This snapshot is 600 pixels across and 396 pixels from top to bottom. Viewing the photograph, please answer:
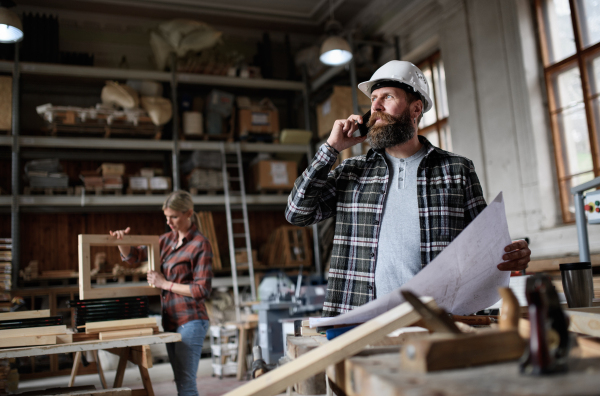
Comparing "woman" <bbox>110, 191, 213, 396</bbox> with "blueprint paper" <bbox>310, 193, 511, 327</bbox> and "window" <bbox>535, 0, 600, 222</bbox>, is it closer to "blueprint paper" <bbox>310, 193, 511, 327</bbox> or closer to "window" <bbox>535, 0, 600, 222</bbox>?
"blueprint paper" <bbox>310, 193, 511, 327</bbox>

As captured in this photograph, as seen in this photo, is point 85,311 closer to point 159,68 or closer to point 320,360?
point 320,360

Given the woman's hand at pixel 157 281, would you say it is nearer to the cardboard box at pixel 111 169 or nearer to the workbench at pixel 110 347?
the workbench at pixel 110 347

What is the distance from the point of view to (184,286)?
3.32 meters

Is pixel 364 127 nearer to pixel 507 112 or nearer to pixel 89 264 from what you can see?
pixel 89 264

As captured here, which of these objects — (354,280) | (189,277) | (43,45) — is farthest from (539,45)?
(43,45)

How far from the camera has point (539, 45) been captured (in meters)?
5.59

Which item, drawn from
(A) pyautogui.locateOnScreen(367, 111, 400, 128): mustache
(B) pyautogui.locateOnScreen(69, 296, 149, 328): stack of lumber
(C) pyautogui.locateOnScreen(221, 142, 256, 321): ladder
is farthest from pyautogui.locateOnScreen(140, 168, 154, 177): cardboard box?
(A) pyautogui.locateOnScreen(367, 111, 400, 128): mustache

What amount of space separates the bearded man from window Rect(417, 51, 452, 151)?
17.0 ft

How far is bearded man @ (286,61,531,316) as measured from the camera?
174cm

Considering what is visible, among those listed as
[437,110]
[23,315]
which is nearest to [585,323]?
[23,315]

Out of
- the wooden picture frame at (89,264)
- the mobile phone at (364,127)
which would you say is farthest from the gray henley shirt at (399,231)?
the wooden picture frame at (89,264)

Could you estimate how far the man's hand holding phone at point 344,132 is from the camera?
166 centimetres

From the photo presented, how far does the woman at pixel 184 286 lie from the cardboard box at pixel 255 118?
14.6 feet

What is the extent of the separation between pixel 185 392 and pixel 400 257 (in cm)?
205
